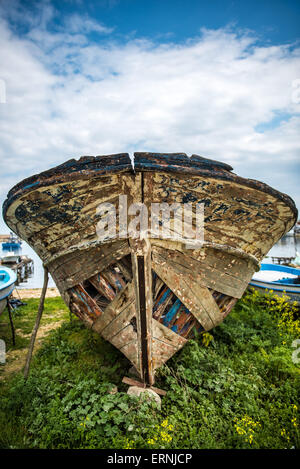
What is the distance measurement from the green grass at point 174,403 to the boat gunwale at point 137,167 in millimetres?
2400

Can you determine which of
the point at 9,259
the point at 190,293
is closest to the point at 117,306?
the point at 190,293

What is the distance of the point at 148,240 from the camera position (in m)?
2.83

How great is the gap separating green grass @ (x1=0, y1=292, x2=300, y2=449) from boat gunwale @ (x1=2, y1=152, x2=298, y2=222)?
2400mm

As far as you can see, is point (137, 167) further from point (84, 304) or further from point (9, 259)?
point (9, 259)

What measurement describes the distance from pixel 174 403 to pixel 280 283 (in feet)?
13.8

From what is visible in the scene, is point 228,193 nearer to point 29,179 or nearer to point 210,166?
point 210,166

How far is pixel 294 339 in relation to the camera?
4.55 meters

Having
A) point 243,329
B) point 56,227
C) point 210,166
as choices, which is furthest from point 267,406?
point 56,227

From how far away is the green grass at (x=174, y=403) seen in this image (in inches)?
102

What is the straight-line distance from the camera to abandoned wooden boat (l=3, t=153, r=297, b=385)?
254cm

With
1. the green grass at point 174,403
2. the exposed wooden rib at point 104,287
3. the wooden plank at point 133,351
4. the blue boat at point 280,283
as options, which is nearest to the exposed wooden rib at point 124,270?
the exposed wooden rib at point 104,287

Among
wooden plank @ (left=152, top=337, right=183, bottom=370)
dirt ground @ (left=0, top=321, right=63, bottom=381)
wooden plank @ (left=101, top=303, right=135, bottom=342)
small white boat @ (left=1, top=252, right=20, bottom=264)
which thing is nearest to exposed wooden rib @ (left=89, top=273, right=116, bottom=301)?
wooden plank @ (left=101, top=303, right=135, bottom=342)

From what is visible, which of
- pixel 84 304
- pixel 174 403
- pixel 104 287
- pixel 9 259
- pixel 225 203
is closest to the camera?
pixel 225 203
